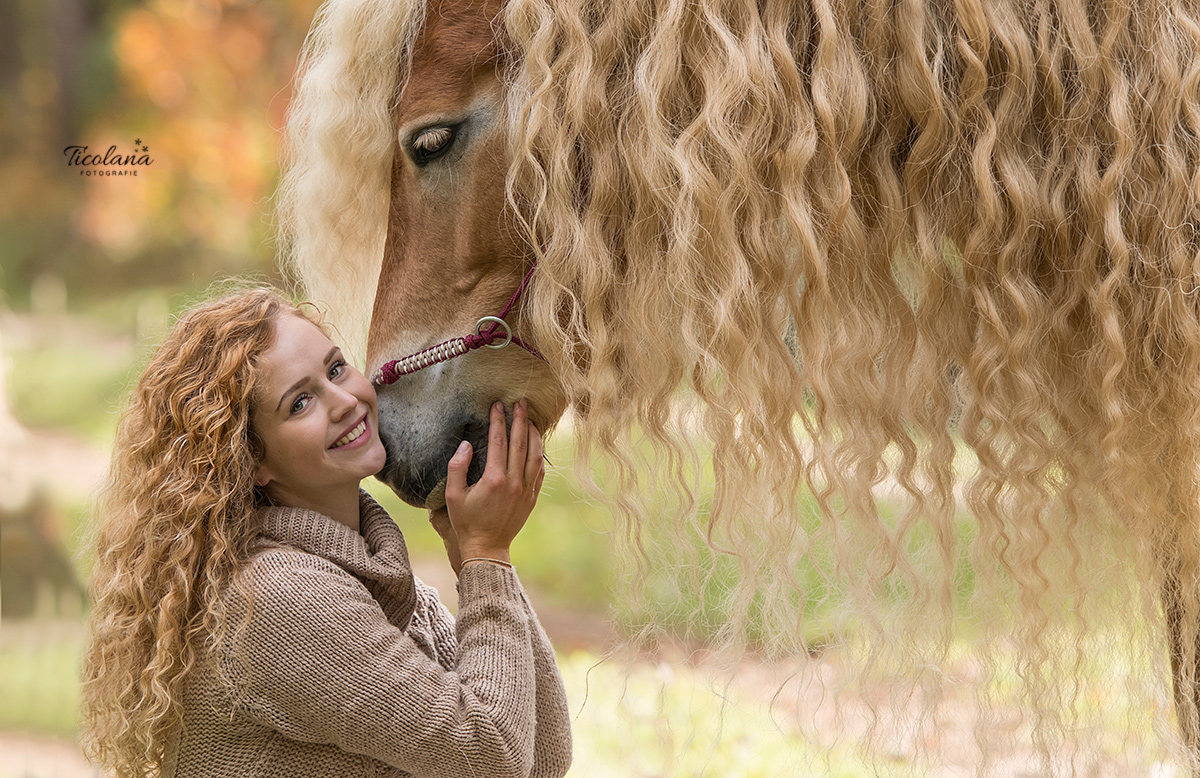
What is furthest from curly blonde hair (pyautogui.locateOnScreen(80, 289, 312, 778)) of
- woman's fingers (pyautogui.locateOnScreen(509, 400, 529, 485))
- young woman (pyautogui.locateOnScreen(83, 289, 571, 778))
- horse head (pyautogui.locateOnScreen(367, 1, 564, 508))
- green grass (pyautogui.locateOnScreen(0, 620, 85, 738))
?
green grass (pyautogui.locateOnScreen(0, 620, 85, 738))

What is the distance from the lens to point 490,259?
1.34 meters

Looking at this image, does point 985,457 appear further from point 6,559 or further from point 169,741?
point 6,559

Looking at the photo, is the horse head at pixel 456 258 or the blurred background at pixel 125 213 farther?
the blurred background at pixel 125 213

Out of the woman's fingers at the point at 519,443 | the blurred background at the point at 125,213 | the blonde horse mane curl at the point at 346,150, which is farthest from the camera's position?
the blurred background at the point at 125,213

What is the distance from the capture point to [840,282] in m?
1.22

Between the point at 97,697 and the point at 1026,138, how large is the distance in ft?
4.38

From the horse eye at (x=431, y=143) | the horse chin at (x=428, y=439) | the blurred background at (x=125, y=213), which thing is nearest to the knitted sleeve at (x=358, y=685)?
the horse chin at (x=428, y=439)

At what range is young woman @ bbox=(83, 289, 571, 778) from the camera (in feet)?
3.58

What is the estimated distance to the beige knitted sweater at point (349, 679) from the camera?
3.54ft

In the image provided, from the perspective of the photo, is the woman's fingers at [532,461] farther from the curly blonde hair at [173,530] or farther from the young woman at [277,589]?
the curly blonde hair at [173,530]

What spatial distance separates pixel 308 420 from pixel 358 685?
32 cm

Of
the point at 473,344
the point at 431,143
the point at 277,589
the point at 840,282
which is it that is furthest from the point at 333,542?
the point at 840,282

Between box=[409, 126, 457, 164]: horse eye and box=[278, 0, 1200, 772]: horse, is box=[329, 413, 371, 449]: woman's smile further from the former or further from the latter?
box=[409, 126, 457, 164]: horse eye

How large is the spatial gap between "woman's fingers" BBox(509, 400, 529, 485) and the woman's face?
0.56ft
